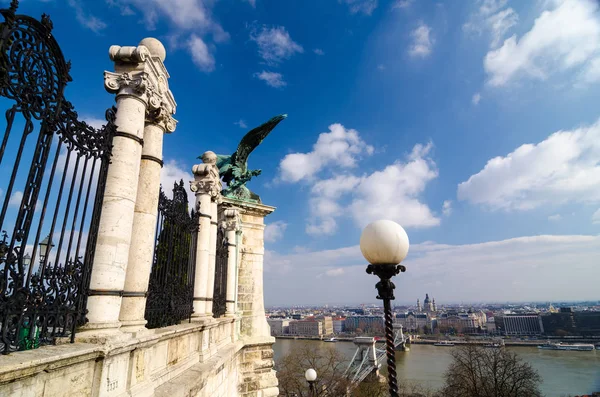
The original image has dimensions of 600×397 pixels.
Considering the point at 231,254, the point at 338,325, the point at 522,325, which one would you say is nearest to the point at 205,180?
the point at 231,254

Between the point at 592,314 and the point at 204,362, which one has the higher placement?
the point at 204,362

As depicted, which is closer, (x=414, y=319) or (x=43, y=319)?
(x=43, y=319)

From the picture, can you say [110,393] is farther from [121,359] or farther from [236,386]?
[236,386]

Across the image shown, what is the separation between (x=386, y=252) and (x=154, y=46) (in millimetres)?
3641

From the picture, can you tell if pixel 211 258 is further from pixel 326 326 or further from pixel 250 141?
pixel 326 326

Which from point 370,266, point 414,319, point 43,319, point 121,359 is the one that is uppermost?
point 370,266

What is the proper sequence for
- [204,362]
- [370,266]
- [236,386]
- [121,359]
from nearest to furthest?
[121,359] < [370,266] < [204,362] < [236,386]

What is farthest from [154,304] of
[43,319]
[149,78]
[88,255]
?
[149,78]

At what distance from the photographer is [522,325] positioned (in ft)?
338

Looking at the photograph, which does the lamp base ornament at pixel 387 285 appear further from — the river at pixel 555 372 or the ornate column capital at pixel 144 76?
the river at pixel 555 372

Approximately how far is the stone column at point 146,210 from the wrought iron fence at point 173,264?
2.06 feet

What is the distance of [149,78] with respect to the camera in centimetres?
343

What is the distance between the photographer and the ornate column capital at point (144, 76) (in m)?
3.21

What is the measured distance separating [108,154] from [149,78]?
1022 mm
